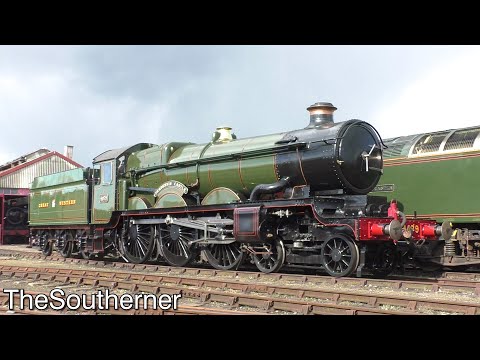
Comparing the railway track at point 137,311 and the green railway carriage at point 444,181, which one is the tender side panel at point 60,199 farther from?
the green railway carriage at point 444,181

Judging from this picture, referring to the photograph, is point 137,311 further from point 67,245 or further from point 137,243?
point 67,245

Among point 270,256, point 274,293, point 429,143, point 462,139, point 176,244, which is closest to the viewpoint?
point 274,293

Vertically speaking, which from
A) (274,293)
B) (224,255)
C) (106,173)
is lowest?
(274,293)

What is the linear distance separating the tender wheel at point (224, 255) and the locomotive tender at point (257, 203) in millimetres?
27

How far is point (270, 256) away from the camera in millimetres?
11977

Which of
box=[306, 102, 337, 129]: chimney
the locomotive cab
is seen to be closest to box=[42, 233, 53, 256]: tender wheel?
the locomotive cab

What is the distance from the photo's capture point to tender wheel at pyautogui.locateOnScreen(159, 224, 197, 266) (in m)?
13.6

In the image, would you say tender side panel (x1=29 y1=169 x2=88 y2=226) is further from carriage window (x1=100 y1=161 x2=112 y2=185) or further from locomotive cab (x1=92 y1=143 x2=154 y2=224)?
carriage window (x1=100 y1=161 x2=112 y2=185)

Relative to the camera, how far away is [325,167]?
1090 centimetres

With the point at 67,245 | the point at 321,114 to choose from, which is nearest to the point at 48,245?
the point at 67,245

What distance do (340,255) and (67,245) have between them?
11144 mm

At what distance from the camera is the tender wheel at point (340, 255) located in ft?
34.0

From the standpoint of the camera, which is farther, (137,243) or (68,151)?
(68,151)

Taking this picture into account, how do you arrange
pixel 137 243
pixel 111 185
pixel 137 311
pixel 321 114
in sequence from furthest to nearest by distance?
pixel 111 185, pixel 137 243, pixel 321 114, pixel 137 311
